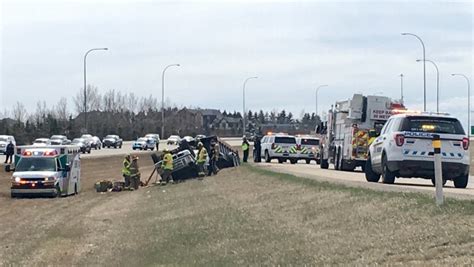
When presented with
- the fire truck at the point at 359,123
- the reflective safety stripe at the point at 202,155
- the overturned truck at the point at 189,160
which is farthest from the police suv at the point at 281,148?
the fire truck at the point at 359,123

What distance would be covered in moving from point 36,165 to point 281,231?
2237cm

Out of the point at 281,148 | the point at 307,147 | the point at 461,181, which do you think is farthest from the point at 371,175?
the point at 307,147

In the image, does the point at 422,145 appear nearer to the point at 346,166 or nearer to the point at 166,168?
the point at 346,166

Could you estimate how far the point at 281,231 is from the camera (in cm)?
1566

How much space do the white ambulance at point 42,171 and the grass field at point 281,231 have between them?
9317mm

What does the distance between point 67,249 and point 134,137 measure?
12215 centimetres

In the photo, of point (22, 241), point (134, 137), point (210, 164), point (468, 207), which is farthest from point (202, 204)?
point (134, 137)

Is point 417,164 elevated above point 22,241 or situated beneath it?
elevated above

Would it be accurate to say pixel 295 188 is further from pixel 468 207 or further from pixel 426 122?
pixel 468 207

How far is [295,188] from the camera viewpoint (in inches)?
926

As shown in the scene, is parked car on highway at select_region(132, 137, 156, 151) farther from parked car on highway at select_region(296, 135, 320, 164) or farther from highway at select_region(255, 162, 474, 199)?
highway at select_region(255, 162, 474, 199)

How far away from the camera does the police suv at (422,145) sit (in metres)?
22.5

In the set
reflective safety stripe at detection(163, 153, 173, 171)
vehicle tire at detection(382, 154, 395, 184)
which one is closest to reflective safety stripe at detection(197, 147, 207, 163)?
reflective safety stripe at detection(163, 153, 173, 171)

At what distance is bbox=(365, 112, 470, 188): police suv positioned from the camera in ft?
74.0
